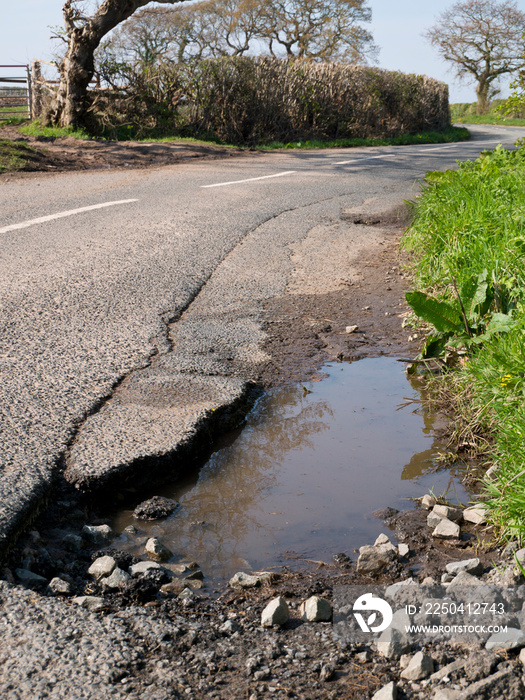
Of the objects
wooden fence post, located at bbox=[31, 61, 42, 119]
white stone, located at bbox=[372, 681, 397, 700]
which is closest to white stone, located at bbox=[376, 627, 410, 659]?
white stone, located at bbox=[372, 681, 397, 700]

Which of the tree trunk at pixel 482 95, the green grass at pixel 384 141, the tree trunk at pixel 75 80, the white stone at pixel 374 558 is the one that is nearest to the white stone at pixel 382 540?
the white stone at pixel 374 558

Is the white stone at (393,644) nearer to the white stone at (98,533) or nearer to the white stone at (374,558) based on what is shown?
the white stone at (374,558)

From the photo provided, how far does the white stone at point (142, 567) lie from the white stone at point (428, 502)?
3.38 feet

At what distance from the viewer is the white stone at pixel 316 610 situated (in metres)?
1.76

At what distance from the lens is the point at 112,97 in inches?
577

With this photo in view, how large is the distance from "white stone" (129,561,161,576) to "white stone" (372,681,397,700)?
786mm

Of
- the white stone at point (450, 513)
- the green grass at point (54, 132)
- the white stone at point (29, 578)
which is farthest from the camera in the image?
the green grass at point (54, 132)

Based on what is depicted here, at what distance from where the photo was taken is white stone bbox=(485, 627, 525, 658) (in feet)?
5.24

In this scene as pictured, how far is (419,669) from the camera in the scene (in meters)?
1.54

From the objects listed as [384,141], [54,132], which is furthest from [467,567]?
[384,141]

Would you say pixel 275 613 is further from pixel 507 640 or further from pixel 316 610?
pixel 507 640

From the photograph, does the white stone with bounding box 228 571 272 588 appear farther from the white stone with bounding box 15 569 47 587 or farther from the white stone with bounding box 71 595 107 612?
the white stone with bounding box 15 569 47 587

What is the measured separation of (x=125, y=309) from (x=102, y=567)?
241 cm

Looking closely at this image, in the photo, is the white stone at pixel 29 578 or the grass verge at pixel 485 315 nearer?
the white stone at pixel 29 578
